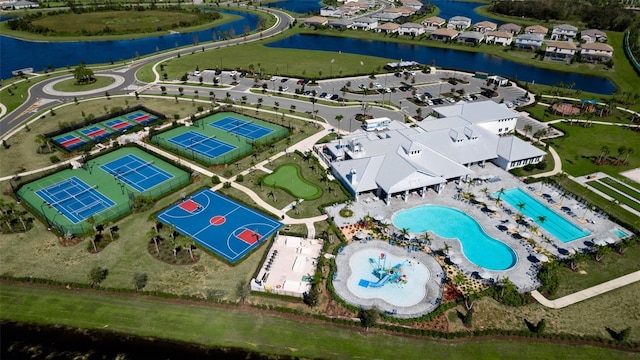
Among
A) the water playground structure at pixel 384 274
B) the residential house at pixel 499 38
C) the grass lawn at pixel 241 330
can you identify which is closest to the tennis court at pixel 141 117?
the grass lawn at pixel 241 330

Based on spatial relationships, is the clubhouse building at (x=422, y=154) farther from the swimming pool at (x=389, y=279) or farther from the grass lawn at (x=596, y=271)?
the grass lawn at (x=596, y=271)

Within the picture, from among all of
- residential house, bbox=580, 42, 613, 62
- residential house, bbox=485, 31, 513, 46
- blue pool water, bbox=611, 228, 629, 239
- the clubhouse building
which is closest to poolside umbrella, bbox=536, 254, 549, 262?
blue pool water, bbox=611, 228, 629, 239

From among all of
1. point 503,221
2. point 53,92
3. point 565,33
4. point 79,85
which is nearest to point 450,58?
point 565,33

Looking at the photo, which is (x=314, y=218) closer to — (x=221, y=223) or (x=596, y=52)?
(x=221, y=223)

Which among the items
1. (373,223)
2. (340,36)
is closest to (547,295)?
(373,223)

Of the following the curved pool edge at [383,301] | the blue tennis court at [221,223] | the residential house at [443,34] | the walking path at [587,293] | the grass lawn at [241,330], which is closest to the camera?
the grass lawn at [241,330]

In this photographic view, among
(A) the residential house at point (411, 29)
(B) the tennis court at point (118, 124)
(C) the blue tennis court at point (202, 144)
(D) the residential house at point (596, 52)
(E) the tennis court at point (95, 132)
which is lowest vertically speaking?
(C) the blue tennis court at point (202, 144)

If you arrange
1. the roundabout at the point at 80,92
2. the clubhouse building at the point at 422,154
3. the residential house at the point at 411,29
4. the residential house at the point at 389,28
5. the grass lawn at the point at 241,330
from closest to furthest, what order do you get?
the grass lawn at the point at 241,330, the clubhouse building at the point at 422,154, the roundabout at the point at 80,92, the residential house at the point at 411,29, the residential house at the point at 389,28
